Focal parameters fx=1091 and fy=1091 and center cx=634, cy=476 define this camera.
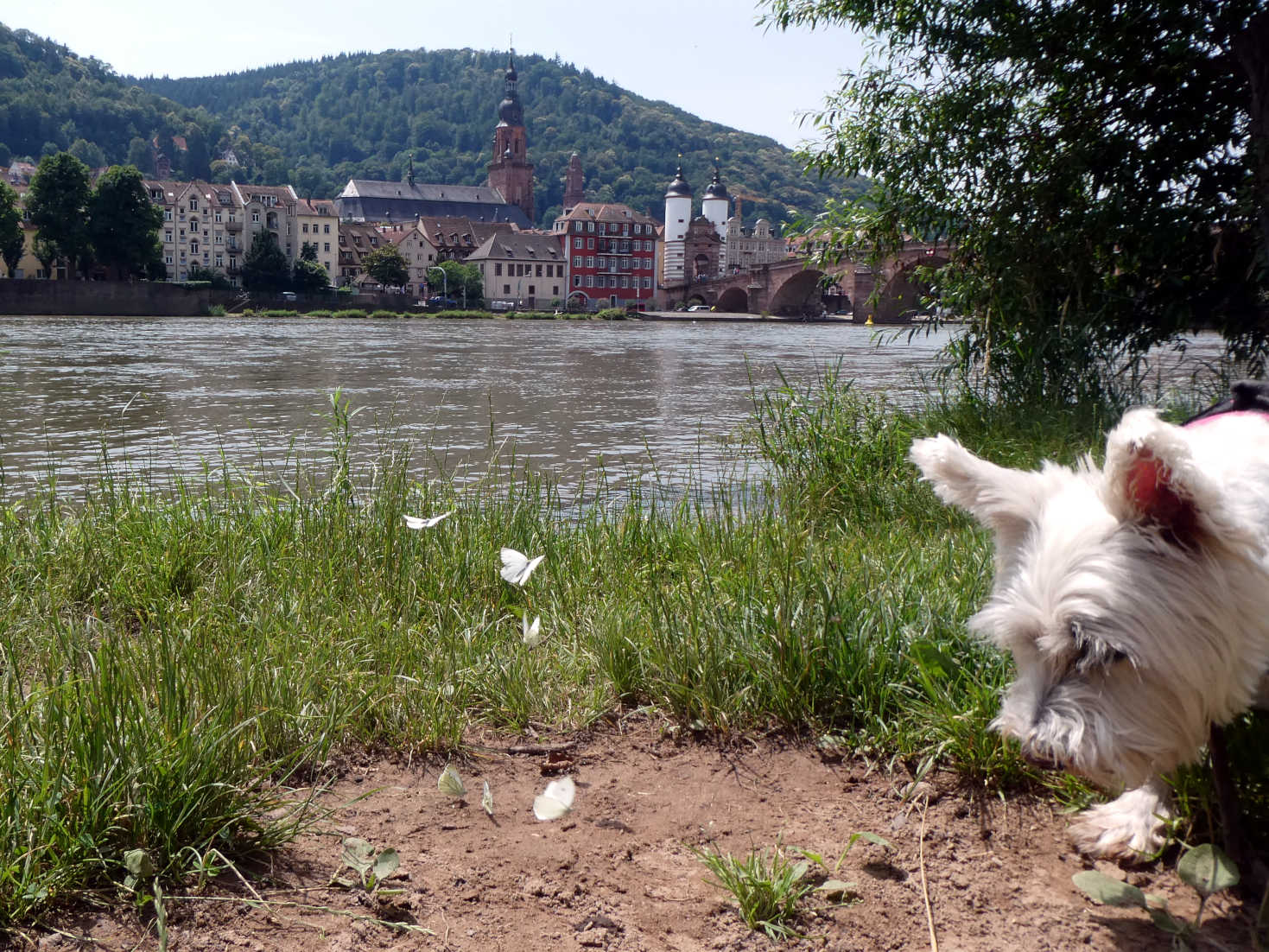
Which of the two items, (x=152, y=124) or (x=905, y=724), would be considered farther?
(x=152, y=124)

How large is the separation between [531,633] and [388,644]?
42 centimetres

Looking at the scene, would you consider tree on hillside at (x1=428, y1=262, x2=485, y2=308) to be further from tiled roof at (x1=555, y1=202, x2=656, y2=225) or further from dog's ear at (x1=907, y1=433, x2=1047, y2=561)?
dog's ear at (x1=907, y1=433, x2=1047, y2=561)

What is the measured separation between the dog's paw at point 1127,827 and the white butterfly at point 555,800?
1037mm

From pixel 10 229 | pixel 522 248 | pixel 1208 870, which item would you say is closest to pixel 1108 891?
pixel 1208 870

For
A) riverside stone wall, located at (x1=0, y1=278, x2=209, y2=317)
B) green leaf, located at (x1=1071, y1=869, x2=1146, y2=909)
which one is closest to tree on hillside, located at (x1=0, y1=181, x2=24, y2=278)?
riverside stone wall, located at (x1=0, y1=278, x2=209, y2=317)

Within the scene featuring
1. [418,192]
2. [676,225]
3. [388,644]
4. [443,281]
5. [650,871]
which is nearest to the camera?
[650,871]

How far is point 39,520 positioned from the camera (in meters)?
4.57

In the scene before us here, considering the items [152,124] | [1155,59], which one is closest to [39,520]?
[1155,59]

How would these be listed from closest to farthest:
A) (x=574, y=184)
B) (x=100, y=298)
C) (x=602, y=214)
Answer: (x=100, y=298), (x=602, y=214), (x=574, y=184)

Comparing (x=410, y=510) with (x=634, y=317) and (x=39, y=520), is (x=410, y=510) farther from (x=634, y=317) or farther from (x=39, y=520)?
(x=634, y=317)

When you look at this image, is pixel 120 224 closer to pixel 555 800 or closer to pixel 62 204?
pixel 62 204

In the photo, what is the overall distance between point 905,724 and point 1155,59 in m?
7.01

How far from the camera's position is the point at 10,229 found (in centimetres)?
7462

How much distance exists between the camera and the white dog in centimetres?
157
